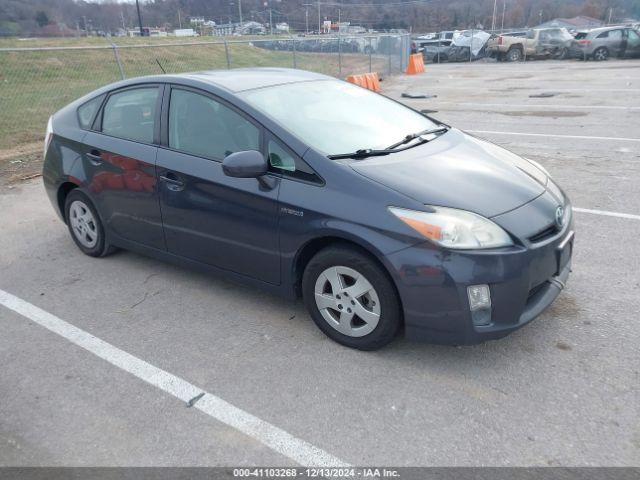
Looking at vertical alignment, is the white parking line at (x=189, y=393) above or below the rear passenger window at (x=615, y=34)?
below

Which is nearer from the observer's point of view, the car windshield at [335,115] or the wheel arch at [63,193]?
the car windshield at [335,115]

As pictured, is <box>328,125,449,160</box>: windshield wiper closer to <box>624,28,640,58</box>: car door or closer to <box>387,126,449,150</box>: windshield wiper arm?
<box>387,126,449,150</box>: windshield wiper arm

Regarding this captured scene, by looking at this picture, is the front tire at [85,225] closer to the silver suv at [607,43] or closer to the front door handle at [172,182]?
the front door handle at [172,182]

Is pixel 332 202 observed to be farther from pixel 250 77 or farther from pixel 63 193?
pixel 63 193

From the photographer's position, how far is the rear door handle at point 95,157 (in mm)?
4367

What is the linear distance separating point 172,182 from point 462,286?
2.17 meters

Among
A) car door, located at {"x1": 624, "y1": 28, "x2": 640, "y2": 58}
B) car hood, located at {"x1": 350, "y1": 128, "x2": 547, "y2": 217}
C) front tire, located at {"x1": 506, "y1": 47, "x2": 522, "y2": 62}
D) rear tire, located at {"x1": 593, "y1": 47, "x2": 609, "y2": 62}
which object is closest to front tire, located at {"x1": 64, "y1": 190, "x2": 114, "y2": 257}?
car hood, located at {"x1": 350, "y1": 128, "x2": 547, "y2": 217}

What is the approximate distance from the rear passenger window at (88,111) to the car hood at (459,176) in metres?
2.61

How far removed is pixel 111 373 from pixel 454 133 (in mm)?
2955

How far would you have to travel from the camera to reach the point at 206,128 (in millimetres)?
3721

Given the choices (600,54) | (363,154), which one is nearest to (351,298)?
(363,154)

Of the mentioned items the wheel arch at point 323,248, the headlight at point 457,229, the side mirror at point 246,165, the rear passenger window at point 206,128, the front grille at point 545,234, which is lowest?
the wheel arch at point 323,248

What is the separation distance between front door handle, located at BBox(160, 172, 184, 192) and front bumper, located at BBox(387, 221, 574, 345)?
5.53 ft

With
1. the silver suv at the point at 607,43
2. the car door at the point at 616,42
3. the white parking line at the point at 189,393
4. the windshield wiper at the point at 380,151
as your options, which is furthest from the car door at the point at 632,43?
the white parking line at the point at 189,393
